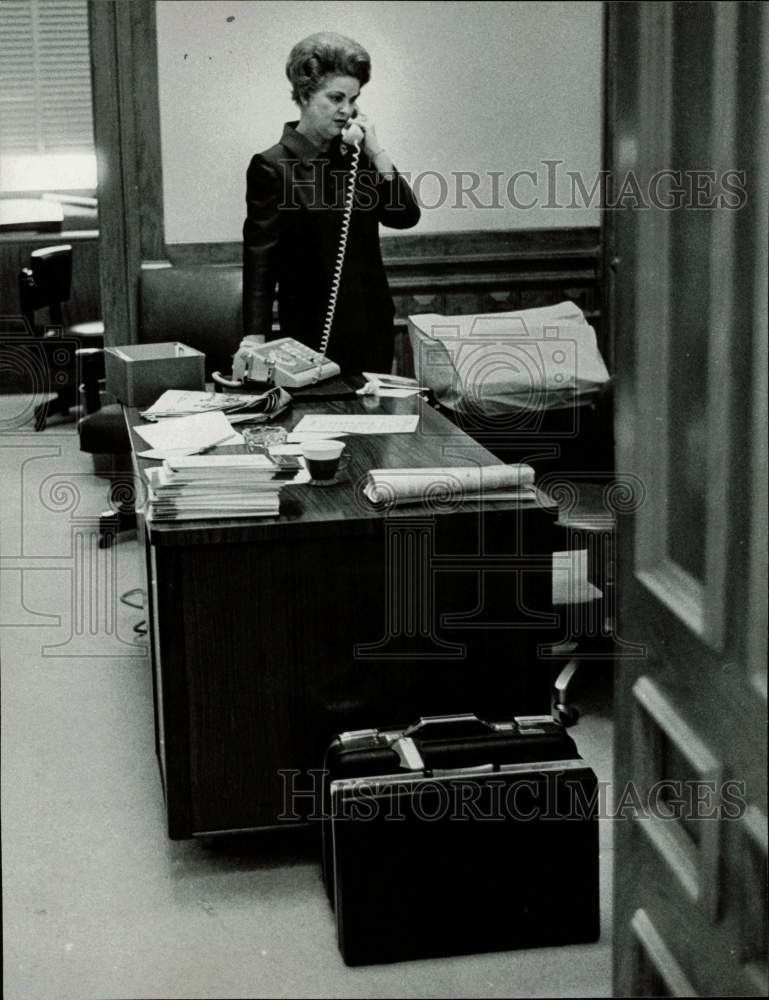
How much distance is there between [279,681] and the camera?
305cm

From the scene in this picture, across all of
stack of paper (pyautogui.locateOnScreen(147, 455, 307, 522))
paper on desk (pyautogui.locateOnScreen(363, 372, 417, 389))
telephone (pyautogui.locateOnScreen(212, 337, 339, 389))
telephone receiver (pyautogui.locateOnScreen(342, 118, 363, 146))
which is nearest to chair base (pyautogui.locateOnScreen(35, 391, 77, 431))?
telephone (pyautogui.locateOnScreen(212, 337, 339, 389))

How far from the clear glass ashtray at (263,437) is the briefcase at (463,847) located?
3.59 feet

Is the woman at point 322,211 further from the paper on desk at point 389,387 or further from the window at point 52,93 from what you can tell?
the window at point 52,93

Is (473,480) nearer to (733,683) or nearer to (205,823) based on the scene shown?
(205,823)

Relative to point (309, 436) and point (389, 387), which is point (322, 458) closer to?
point (309, 436)

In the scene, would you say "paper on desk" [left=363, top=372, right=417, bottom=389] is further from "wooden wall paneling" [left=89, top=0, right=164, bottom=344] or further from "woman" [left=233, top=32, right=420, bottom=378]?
"wooden wall paneling" [left=89, top=0, right=164, bottom=344]

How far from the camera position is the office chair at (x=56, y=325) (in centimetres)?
584

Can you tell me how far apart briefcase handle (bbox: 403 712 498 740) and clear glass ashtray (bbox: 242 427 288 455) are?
40.0 inches

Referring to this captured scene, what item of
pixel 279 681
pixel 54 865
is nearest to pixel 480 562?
pixel 279 681

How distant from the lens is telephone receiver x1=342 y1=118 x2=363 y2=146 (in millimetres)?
4660

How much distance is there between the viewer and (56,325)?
652cm

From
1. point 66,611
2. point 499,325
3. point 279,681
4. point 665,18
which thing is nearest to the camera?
point 665,18

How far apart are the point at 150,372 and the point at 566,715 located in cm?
166

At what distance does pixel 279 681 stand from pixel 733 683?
1.78 metres
